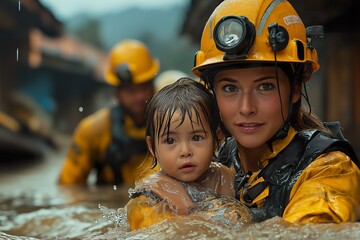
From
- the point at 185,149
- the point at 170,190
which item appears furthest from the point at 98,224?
the point at 185,149

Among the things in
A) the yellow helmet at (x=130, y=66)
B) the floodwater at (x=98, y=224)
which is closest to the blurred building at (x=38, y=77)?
the yellow helmet at (x=130, y=66)

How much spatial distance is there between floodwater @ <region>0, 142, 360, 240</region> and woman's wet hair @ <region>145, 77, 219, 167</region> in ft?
1.62

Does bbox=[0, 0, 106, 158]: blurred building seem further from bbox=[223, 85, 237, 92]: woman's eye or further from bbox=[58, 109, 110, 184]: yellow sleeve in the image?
bbox=[223, 85, 237, 92]: woman's eye

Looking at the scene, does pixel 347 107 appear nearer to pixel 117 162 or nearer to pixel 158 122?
pixel 117 162

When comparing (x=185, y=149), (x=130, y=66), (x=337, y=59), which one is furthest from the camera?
(x=337, y=59)

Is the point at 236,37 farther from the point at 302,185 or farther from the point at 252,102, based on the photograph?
the point at 302,185

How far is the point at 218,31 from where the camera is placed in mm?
3688

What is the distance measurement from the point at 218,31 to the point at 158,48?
78.7 metres

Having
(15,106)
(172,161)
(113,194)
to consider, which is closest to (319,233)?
(172,161)

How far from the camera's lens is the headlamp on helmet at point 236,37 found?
141 inches

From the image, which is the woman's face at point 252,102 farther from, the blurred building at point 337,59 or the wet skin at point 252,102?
the blurred building at point 337,59

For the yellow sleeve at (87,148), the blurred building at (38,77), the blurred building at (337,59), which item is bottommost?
the yellow sleeve at (87,148)

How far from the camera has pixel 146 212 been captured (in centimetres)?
345

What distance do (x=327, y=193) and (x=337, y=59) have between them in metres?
7.95
